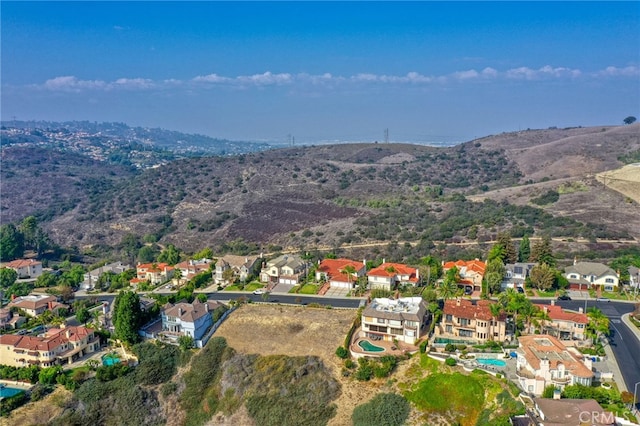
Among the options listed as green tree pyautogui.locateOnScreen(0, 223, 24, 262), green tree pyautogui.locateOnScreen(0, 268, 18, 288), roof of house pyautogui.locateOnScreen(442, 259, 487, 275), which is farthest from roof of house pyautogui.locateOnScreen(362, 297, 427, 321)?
green tree pyautogui.locateOnScreen(0, 223, 24, 262)

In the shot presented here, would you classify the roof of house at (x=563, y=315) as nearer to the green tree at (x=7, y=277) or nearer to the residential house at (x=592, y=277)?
the residential house at (x=592, y=277)

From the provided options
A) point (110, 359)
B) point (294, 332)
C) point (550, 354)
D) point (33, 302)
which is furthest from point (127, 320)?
point (550, 354)

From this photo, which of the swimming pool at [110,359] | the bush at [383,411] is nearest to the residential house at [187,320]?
the swimming pool at [110,359]

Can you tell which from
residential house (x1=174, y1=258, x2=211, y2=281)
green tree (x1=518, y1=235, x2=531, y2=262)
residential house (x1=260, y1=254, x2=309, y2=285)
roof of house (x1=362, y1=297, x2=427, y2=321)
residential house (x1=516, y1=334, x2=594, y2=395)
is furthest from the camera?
residential house (x1=174, y1=258, x2=211, y2=281)

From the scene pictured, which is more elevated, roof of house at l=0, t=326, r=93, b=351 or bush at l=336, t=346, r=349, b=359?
bush at l=336, t=346, r=349, b=359

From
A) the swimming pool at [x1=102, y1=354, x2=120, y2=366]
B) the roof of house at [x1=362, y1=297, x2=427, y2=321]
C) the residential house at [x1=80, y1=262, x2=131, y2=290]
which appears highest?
the roof of house at [x1=362, y1=297, x2=427, y2=321]

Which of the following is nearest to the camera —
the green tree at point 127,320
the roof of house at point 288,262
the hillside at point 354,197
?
the green tree at point 127,320

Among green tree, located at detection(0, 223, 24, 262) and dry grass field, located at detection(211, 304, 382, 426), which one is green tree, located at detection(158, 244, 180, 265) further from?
green tree, located at detection(0, 223, 24, 262)

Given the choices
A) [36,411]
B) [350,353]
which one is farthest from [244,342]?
[36,411]
